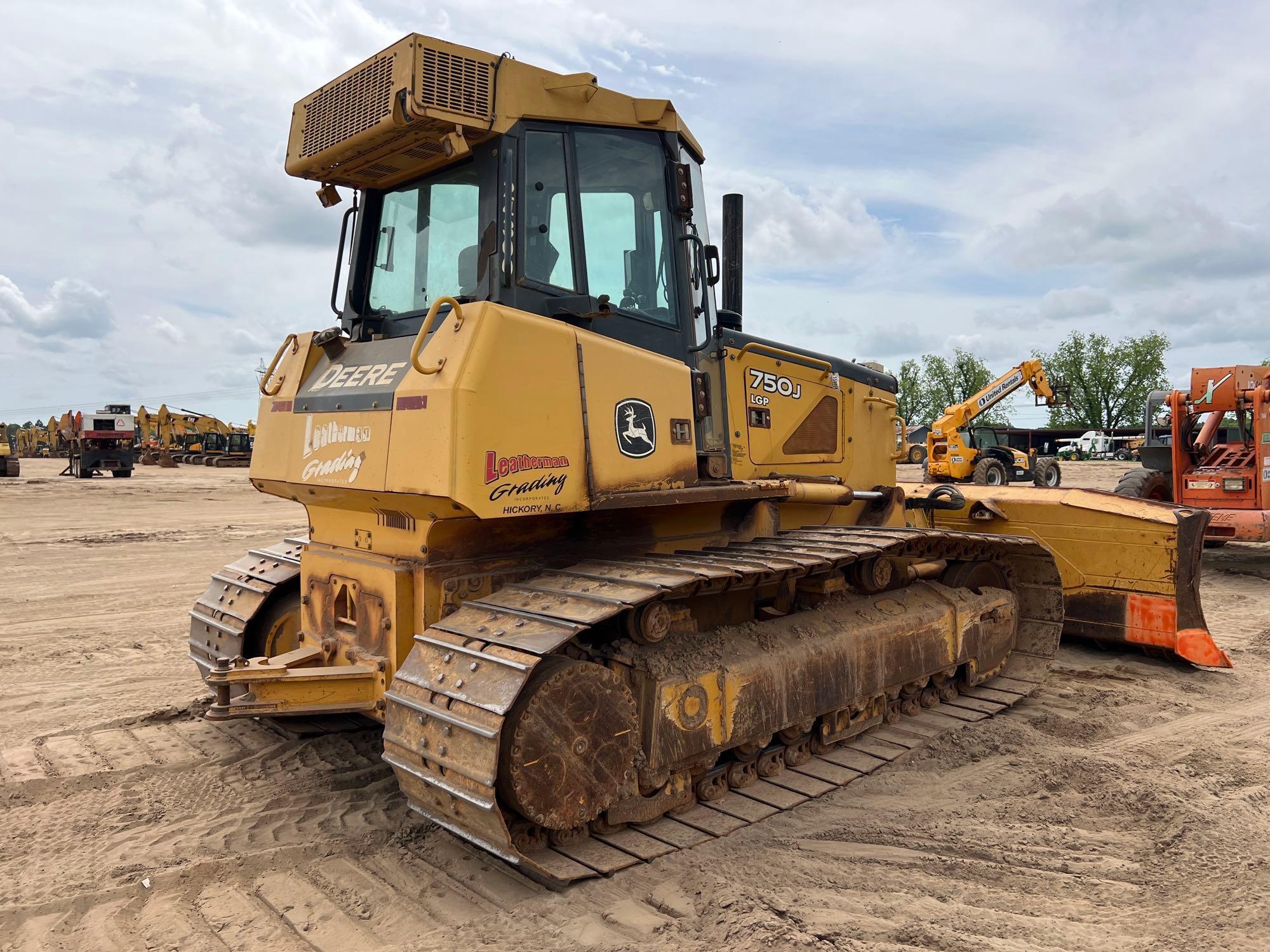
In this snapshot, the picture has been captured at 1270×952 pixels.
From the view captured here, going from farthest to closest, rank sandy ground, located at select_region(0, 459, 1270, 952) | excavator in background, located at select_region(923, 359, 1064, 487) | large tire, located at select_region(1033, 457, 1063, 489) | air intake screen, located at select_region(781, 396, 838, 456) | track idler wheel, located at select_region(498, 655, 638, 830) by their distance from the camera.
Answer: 1. large tire, located at select_region(1033, 457, 1063, 489)
2. excavator in background, located at select_region(923, 359, 1064, 487)
3. air intake screen, located at select_region(781, 396, 838, 456)
4. track idler wheel, located at select_region(498, 655, 638, 830)
5. sandy ground, located at select_region(0, 459, 1270, 952)

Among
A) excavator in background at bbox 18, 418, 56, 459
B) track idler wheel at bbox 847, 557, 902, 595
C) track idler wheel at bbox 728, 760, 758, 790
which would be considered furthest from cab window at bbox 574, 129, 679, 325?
excavator in background at bbox 18, 418, 56, 459

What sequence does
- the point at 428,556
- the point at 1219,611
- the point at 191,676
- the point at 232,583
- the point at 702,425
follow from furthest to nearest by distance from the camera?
the point at 1219,611 < the point at 191,676 < the point at 232,583 < the point at 702,425 < the point at 428,556

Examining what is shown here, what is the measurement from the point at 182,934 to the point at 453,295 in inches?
111

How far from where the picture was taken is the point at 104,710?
5.67 meters

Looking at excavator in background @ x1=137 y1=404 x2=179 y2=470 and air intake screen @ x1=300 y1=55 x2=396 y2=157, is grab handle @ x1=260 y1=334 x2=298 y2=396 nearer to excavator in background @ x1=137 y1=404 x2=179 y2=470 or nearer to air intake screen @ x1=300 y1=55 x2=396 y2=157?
air intake screen @ x1=300 y1=55 x2=396 y2=157

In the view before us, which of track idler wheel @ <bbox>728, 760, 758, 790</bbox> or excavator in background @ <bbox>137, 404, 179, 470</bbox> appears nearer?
track idler wheel @ <bbox>728, 760, 758, 790</bbox>

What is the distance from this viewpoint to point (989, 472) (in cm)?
2255

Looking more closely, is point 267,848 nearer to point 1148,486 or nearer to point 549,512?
point 549,512

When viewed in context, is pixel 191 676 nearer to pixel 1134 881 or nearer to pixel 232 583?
pixel 232 583

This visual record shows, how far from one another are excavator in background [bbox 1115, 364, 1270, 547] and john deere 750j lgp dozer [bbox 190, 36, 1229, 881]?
758 centimetres

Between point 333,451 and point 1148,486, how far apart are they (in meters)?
12.1

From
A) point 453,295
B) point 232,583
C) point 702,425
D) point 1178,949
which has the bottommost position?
point 1178,949

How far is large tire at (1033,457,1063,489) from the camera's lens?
23.7m

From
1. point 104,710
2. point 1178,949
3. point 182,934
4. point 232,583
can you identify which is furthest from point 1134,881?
point 104,710
